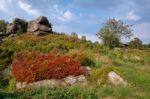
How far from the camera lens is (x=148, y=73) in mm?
24781

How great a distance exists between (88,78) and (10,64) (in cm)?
645

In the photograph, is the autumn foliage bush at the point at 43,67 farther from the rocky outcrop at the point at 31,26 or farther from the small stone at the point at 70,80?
the rocky outcrop at the point at 31,26

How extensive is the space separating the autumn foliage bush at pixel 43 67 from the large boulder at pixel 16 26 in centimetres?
1645

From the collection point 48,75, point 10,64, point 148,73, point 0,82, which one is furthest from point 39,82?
point 148,73

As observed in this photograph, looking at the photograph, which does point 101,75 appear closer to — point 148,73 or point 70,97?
point 148,73

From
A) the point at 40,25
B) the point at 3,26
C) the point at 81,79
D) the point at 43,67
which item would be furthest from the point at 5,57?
the point at 3,26

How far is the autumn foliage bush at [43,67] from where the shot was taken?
24641mm

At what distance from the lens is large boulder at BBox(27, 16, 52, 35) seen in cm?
4259

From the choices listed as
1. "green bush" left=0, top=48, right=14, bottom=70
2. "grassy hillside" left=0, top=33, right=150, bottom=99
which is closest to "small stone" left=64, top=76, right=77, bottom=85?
"grassy hillside" left=0, top=33, right=150, bottom=99

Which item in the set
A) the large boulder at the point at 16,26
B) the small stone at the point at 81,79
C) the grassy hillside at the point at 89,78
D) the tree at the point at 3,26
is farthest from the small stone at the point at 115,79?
the tree at the point at 3,26

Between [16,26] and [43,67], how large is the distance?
19.2 m

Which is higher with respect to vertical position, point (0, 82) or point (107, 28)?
point (107, 28)

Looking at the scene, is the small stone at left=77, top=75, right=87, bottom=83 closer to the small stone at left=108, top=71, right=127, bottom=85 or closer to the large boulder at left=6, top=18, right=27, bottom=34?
the small stone at left=108, top=71, right=127, bottom=85

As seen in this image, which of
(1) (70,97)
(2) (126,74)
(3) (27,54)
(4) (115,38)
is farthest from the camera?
(4) (115,38)
